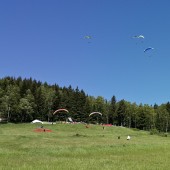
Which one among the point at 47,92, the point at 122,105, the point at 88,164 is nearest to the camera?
the point at 88,164

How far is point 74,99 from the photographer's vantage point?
17062cm

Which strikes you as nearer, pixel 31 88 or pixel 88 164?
pixel 88 164

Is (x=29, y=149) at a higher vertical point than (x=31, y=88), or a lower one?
lower

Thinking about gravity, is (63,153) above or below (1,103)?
below

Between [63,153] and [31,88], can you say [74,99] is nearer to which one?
[31,88]

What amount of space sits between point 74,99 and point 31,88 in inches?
805

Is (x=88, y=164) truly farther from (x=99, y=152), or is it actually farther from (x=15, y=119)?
(x=15, y=119)

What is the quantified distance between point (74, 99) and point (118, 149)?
117481 millimetres

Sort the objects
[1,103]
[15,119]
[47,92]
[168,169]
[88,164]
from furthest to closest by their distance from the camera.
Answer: [47,92]
[15,119]
[1,103]
[88,164]
[168,169]

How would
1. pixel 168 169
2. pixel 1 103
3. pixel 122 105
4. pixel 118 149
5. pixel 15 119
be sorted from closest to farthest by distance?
pixel 168 169
pixel 118 149
pixel 1 103
pixel 15 119
pixel 122 105

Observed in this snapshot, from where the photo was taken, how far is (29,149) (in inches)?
1977

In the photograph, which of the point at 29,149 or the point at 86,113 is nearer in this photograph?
the point at 29,149

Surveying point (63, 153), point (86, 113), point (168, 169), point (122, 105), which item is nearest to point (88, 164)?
point (168, 169)

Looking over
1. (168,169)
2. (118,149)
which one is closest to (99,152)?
(118,149)
